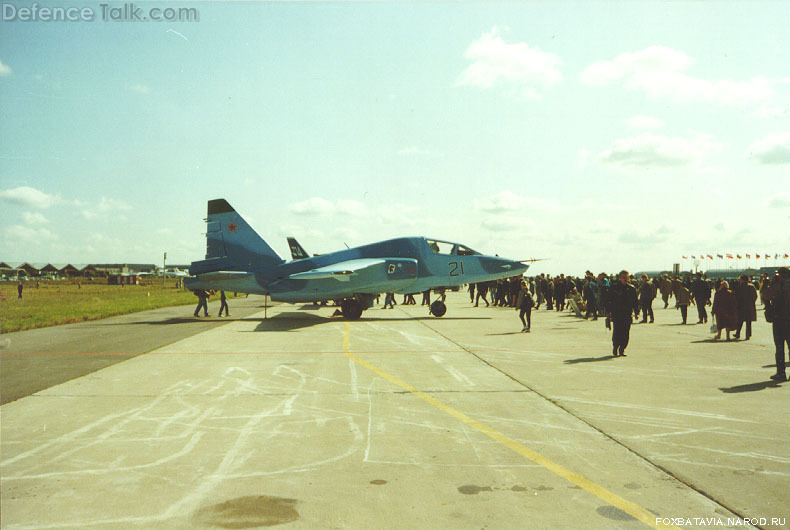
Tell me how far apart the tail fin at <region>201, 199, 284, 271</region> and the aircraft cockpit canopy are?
6793mm

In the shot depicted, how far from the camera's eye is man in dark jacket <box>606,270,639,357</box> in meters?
12.1

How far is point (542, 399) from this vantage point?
784cm

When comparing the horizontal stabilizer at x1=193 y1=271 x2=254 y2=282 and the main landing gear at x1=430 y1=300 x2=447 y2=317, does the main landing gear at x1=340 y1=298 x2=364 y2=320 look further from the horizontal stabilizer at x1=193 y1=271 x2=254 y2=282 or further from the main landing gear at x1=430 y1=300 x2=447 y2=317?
the horizontal stabilizer at x1=193 y1=271 x2=254 y2=282

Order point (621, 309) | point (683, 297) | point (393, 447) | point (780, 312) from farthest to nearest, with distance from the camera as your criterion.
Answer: point (683, 297) → point (621, 309) → point (780, 312) → point (393, 447)

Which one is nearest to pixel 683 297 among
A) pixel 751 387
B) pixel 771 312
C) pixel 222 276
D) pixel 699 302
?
pixel 699 302

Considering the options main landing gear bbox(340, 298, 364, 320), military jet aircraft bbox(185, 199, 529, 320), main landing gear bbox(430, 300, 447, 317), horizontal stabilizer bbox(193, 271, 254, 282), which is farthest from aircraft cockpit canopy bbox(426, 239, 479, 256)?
horizontal stabilizer bbox(193, 271, 254, 282)

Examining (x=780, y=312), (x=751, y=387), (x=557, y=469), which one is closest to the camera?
(x=557, y=469)

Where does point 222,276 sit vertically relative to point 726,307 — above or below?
above

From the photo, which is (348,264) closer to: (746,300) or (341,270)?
(341,270)

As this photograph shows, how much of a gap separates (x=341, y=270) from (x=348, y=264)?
1.57 m

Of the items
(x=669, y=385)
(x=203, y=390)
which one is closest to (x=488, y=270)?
(x=669, y=385)

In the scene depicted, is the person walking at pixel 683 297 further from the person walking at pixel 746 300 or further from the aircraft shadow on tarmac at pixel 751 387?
the aircraft shadow on tarmac at pixel 751 387

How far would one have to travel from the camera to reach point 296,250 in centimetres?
4144

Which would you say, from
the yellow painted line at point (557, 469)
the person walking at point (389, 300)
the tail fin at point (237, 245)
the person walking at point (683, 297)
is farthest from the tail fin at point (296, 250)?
the yellow painted line at point (557, 469)
